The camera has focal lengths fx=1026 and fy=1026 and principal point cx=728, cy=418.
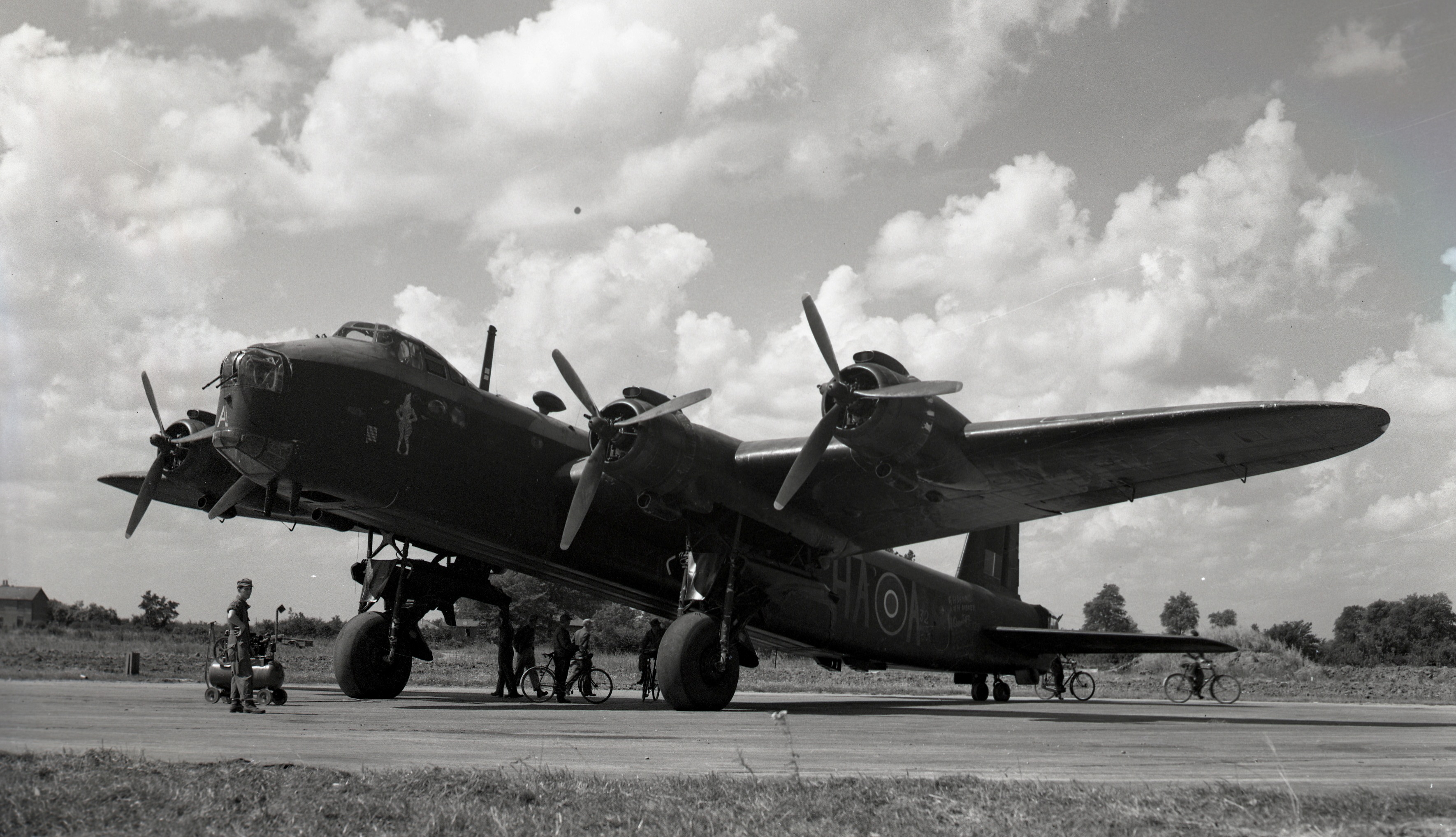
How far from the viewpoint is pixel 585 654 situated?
18.1 m

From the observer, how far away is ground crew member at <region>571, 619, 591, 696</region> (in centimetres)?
1762

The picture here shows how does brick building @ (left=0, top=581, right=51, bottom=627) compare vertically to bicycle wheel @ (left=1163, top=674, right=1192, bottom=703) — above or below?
above

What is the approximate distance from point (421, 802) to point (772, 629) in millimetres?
11361

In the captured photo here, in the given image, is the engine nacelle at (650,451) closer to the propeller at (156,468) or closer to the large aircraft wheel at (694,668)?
the large aircraft wheel at (694,668)

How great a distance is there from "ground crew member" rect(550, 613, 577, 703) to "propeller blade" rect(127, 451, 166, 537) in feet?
23.9

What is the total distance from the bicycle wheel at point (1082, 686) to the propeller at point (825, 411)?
619 inches

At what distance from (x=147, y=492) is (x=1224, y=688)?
937 inches

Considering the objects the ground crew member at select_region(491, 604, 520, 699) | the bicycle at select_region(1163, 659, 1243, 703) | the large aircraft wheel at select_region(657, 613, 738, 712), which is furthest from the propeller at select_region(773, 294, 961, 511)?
the bicycle at select_region(1163, 659, 1243, 703)

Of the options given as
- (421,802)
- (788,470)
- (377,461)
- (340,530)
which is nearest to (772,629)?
(788,470)

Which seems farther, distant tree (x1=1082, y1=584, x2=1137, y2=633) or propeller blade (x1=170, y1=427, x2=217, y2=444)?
distant tree (x1=1082, y1=584, x2=1137, y2=633)

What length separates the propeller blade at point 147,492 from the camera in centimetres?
1753

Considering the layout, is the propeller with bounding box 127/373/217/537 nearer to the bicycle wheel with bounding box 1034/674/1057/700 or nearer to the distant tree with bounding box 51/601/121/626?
the distant tree with bounding box 51/601/121/626

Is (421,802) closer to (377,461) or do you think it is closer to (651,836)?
(651,836)

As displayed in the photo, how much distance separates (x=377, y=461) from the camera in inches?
534
